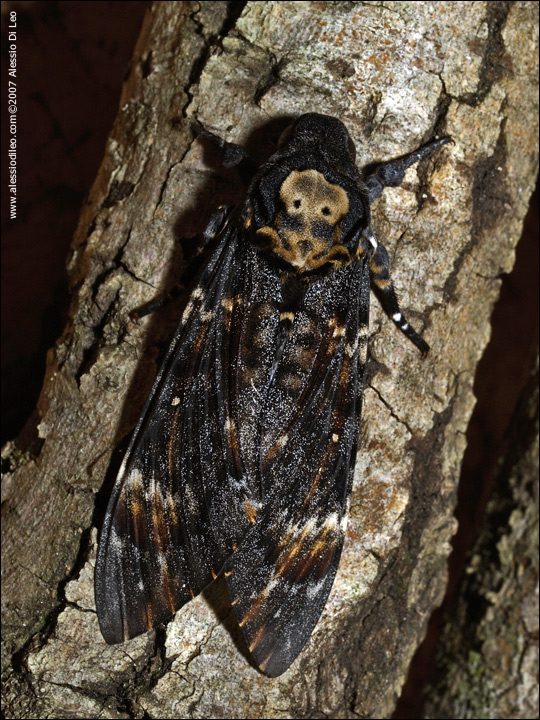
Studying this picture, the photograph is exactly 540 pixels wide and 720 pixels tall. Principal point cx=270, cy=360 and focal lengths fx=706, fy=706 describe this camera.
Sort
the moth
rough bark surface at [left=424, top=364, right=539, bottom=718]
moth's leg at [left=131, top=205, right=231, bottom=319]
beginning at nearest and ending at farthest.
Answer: the moth, moth's leg at [left=131, top=205, right=231, bottom=319], rough bark surface at [left=424, top=364, right=539, bottom=718]

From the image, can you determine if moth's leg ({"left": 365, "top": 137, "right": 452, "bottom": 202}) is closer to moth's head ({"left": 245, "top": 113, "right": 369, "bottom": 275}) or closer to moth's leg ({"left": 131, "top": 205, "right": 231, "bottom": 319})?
moth's head ({"left": 245, "top": 113, "right": 369, "bottom": 275})

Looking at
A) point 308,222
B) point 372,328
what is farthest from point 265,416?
point 308,222

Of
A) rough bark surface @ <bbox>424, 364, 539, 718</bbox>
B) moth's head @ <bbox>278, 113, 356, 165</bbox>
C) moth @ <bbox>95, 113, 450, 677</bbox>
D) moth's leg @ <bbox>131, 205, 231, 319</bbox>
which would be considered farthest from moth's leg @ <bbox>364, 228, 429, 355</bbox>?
rough bark surface @ <bbox>424, 364, 539, 718</bbox>

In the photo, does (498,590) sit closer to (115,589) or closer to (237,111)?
(115,589)

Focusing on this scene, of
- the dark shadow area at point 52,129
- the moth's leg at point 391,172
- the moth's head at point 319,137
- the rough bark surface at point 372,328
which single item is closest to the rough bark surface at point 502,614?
the rough bark surface at point 372,328

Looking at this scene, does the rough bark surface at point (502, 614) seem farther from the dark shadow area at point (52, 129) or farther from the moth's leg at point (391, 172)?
the dark shadow area at point (52, 129)

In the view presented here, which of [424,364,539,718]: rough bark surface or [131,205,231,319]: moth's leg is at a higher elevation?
[131,205,231,319]: moth's leg

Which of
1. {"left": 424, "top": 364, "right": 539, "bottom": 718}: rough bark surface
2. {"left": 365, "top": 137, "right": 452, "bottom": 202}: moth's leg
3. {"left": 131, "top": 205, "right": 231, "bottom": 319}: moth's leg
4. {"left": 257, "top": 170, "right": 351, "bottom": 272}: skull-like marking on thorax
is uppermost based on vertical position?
{"left": 365, "top": 137, "right": 452, "bottom": 202}: moth's leg
